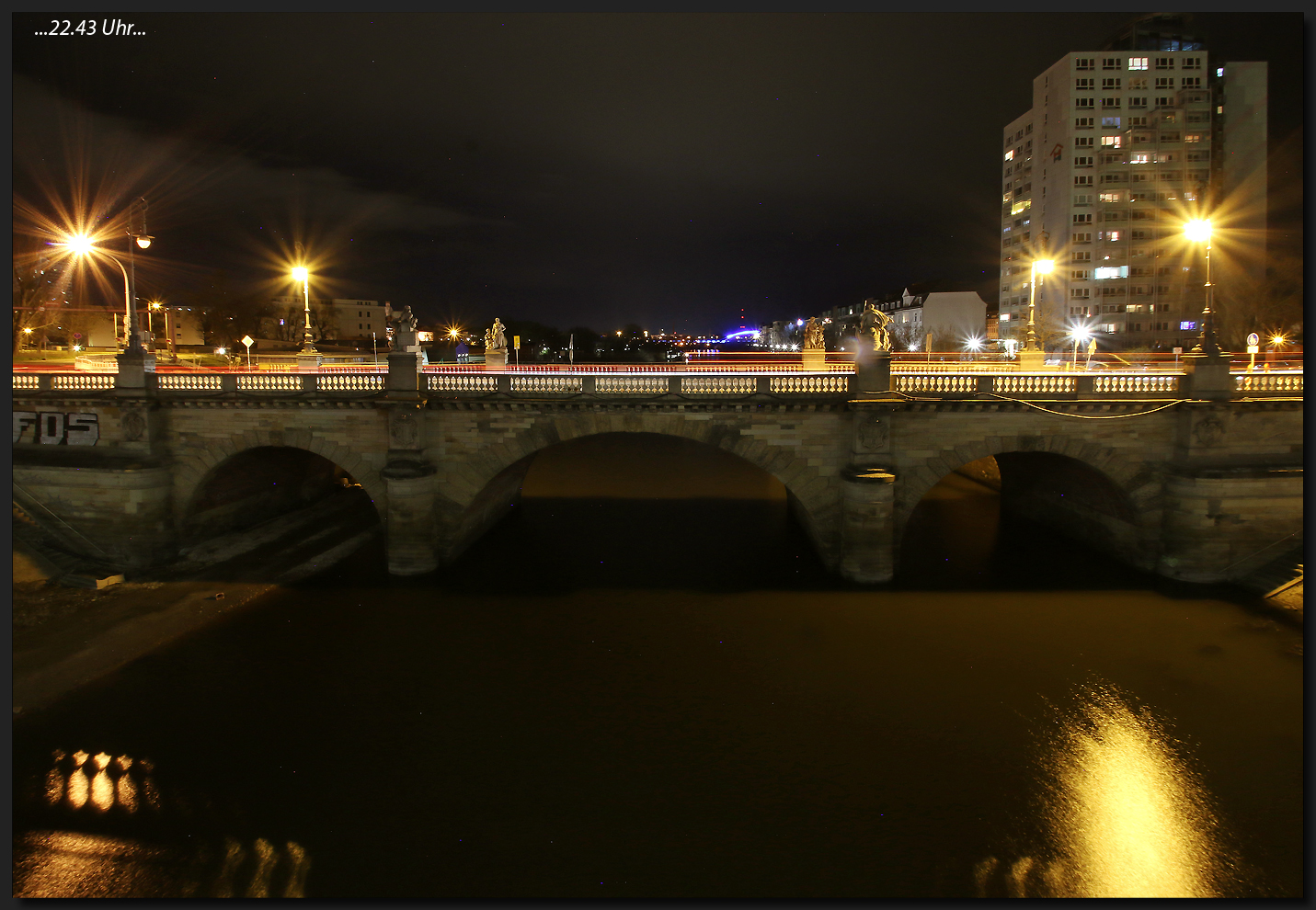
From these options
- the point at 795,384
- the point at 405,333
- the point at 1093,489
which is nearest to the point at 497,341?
the point at 405,333

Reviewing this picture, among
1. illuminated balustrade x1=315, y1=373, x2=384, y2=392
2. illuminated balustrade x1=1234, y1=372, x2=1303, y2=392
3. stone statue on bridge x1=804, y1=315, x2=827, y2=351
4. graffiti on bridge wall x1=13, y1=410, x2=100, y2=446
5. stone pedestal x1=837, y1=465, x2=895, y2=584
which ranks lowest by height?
stone pedestal x1=837, y1=465, x2=895, y2=584

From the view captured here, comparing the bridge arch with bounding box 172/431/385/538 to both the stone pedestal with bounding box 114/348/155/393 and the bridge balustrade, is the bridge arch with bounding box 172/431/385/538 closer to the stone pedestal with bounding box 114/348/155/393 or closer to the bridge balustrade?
the bridge balustrade

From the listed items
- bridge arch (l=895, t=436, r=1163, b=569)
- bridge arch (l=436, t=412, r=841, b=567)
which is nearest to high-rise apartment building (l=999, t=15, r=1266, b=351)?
bridge arch (l=895, t=436, r=1163, b=569)

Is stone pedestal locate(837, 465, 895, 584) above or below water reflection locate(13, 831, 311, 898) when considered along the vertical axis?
above

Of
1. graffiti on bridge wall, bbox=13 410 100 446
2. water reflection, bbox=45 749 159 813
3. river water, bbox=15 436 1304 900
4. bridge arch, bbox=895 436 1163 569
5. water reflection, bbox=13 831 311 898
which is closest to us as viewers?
water reflection, bbox=13 831 311 898

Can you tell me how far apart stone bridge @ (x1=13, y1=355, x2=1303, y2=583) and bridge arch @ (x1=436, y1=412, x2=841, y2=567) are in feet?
0.18

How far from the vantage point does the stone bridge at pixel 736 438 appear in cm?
1973

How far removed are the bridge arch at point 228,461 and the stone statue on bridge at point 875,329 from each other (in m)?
14.5

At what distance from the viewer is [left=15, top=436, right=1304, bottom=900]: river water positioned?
10.8 metres

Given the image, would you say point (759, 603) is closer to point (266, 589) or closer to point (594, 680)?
point (594, 680)

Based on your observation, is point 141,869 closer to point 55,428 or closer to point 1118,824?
point 1118,824

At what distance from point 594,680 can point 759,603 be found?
5818 millimetres

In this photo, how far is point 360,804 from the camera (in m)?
12.0

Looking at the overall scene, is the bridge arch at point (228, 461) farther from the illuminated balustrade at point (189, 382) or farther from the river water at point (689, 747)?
the river water at point (689, 747)
